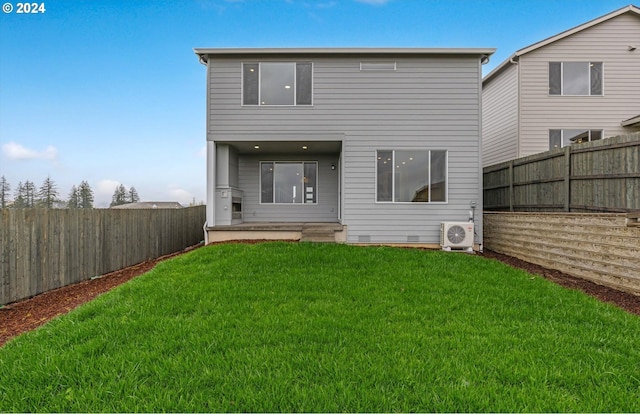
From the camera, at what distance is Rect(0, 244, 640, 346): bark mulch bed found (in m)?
4.01

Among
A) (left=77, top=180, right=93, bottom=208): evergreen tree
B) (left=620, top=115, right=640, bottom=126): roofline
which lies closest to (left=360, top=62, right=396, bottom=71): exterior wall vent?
(left=620, top=115, right=640, bottom=126): roofline

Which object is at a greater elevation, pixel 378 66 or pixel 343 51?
pixel 343 51

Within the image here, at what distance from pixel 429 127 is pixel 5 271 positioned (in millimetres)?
9111

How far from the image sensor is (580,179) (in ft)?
21.5

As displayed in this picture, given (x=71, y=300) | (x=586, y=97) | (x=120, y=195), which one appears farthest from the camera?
(x=120, y=195)

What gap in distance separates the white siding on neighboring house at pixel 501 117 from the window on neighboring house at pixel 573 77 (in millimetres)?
1233

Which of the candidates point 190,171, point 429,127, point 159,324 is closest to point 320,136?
point 429,127

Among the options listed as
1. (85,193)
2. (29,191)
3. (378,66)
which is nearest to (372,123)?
(378,66)

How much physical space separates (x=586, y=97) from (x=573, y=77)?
2.76 ft

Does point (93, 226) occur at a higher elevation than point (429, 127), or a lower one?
lower

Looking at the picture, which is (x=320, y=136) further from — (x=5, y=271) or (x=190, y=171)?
(x=190, y=171)

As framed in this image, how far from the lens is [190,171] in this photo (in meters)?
17.2

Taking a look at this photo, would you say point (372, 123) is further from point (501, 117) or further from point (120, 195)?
point (120, 195)

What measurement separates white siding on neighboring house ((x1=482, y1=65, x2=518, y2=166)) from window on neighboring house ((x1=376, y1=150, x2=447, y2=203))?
453cm
